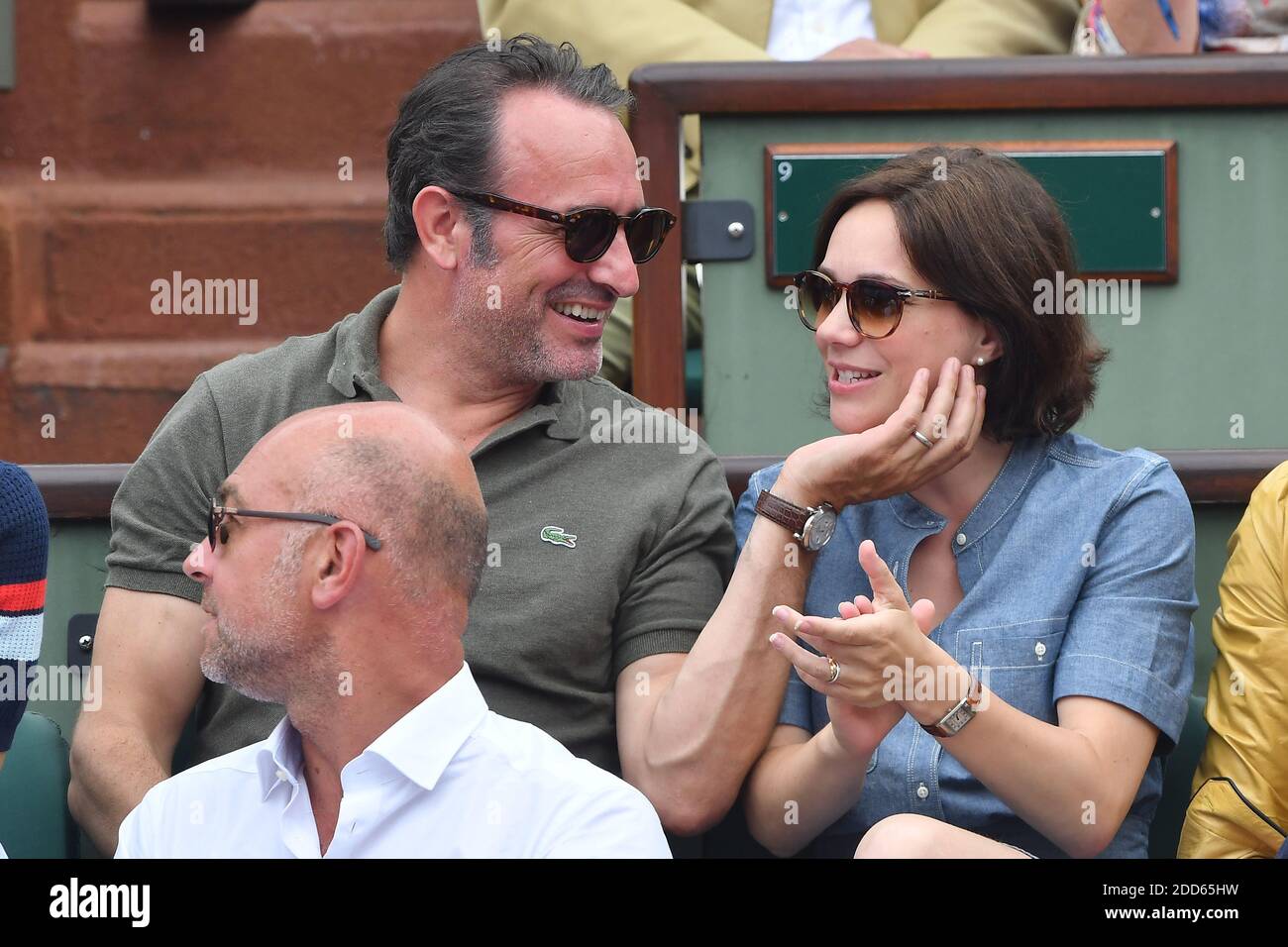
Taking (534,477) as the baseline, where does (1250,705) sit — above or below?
below

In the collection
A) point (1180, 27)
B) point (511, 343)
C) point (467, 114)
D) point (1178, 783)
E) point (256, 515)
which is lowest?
point (1178, 783)

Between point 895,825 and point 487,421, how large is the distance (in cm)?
111

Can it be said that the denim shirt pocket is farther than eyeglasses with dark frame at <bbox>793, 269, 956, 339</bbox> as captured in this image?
No

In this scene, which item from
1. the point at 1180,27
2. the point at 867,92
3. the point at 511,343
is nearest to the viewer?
the point at 511,343

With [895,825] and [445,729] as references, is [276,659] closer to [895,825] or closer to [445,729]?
[445,729]

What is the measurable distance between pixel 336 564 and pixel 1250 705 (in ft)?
4.19

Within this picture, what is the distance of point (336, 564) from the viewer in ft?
6.83

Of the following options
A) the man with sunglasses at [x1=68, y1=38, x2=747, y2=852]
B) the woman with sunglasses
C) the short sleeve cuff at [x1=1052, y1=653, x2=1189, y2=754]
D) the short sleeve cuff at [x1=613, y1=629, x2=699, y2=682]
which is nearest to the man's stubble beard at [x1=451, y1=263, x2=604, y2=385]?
the man with sunglasses at [x1=68, y1=38, x2=747, y2=852]

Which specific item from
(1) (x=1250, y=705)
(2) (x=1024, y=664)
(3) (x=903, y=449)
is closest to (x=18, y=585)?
(3) (x=903, y=449)

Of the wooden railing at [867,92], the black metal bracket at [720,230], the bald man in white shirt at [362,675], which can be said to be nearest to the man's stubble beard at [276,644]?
the bald man in white shirt at [362,675]

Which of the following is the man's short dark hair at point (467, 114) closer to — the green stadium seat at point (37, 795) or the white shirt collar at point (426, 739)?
the green stadium seat at point (37, 795)

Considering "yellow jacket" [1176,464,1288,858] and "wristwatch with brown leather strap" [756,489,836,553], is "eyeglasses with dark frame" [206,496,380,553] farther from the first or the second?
"yellow jacket" [1176,464,1288,858]

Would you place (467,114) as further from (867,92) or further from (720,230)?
(867,92)

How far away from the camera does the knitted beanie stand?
224 centimetres
